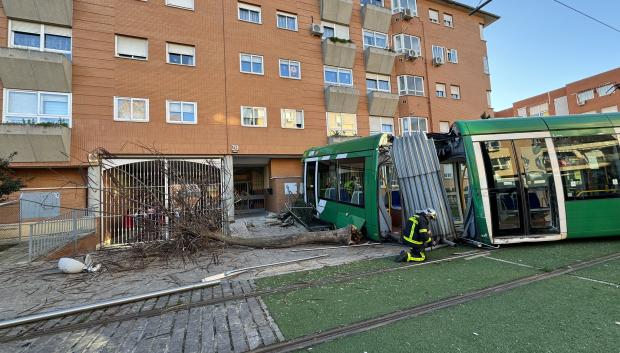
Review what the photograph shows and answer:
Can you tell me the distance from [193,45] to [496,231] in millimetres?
16599

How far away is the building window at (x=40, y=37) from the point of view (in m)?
12.9

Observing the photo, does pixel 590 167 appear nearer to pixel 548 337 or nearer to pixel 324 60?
pixel 548 337

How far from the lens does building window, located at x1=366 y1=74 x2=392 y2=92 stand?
21375 millimetres

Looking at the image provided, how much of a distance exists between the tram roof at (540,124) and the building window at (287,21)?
49.2 ft

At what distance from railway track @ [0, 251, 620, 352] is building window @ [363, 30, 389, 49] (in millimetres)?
19985

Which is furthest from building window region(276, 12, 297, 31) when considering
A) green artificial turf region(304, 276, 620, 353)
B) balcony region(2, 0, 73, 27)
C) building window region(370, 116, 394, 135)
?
green artificial turf region(304, 276, 620, 353)

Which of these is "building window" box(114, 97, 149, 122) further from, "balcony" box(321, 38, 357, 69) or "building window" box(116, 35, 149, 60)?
"balcony" box(321, 38, 357, 69)

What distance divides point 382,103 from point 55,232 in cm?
1919

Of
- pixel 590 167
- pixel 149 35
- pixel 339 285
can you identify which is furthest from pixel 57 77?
pixel 590 167

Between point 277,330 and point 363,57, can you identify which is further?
point 363,57

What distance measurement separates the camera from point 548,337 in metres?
3.13

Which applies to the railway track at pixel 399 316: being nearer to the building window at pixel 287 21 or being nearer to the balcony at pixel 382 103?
the balcony at pixel 382 103

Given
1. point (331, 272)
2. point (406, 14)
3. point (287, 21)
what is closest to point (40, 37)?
point (287, 21)

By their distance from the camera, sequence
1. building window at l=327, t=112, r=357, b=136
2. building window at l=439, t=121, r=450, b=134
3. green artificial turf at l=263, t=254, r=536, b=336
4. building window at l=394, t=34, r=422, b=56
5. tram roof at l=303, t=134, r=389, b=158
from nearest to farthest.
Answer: green artificial turf at l=263, t=254, r=536, b=336 → tram roof at l=303, t=134, r=389, b=158 → building window at l=327, t=112, r=357, b=136 → building window at l=394, t=34, r=422, b=56 → building window at l=439, t=121, r=450, b=134
